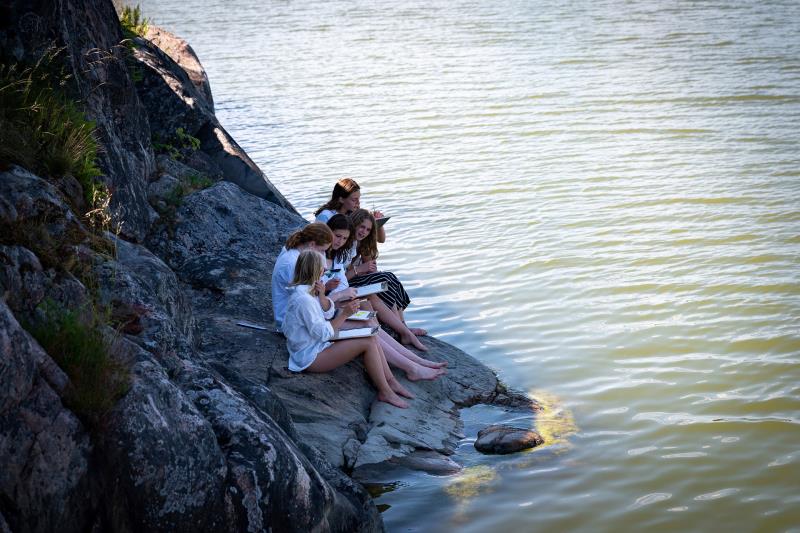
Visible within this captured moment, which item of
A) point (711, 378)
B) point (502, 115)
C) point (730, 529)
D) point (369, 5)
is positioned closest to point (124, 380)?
point (730, 529)

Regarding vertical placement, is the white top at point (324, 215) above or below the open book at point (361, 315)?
above

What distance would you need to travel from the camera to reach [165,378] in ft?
16.3

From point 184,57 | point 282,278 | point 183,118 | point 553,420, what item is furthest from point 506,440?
point 184,57

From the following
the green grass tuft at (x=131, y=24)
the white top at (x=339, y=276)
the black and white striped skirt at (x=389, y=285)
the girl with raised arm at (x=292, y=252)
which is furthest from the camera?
the green grass tuft at (x=131, y=24)

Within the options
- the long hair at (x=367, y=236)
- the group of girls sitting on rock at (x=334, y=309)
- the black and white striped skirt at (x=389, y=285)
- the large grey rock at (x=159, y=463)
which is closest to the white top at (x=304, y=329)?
the group of girls sitting on rock at (x=334, y=309)

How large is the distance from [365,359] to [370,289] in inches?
42.1

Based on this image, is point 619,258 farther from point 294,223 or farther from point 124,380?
point 124,380

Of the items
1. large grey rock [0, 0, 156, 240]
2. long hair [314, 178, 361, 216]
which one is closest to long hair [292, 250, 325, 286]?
large grey rock [0, 0, 156, 240]

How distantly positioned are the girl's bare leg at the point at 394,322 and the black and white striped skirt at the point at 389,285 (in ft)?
0.34

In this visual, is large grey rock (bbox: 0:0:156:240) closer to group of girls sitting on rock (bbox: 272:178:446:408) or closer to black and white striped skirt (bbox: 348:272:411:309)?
group of girls sitting on rock (bbox: 272:178:446:408)

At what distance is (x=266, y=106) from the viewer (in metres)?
22.5

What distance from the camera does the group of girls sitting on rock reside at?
7332 mm

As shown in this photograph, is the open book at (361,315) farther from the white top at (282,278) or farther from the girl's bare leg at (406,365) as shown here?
the white top at (282,278)

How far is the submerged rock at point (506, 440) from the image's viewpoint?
7465mm
